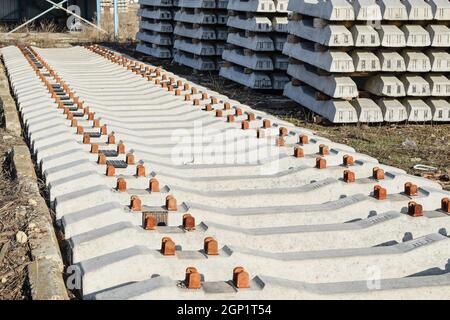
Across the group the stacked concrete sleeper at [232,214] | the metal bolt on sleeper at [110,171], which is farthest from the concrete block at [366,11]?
the metal bolt on sleeper at [110,171]

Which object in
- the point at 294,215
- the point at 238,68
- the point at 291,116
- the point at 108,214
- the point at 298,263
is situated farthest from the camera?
the point at 238,68

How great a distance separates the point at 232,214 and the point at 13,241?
1490mm

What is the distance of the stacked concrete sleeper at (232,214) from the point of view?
3.55 meters

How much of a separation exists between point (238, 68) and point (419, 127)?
4.47 m

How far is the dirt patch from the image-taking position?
3.38 meters

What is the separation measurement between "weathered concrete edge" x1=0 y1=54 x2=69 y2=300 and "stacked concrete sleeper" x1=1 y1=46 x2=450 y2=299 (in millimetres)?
110

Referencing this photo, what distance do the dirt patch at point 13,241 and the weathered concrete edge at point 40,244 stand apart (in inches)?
1.5

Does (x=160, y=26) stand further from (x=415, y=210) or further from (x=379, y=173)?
(x=415, y=210)

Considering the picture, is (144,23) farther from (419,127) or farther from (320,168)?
(320,168)

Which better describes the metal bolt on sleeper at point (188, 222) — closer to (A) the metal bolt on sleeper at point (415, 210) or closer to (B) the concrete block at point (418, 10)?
(A) the metal bolt on sleeper at point (415, 210)

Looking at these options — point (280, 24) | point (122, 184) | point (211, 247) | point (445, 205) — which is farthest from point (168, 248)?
point (280, 24)

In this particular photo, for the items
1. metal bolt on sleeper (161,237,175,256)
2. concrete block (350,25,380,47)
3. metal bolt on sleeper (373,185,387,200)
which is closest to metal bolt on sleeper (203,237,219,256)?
metal bolt on sleeper (161,237,175,256)
